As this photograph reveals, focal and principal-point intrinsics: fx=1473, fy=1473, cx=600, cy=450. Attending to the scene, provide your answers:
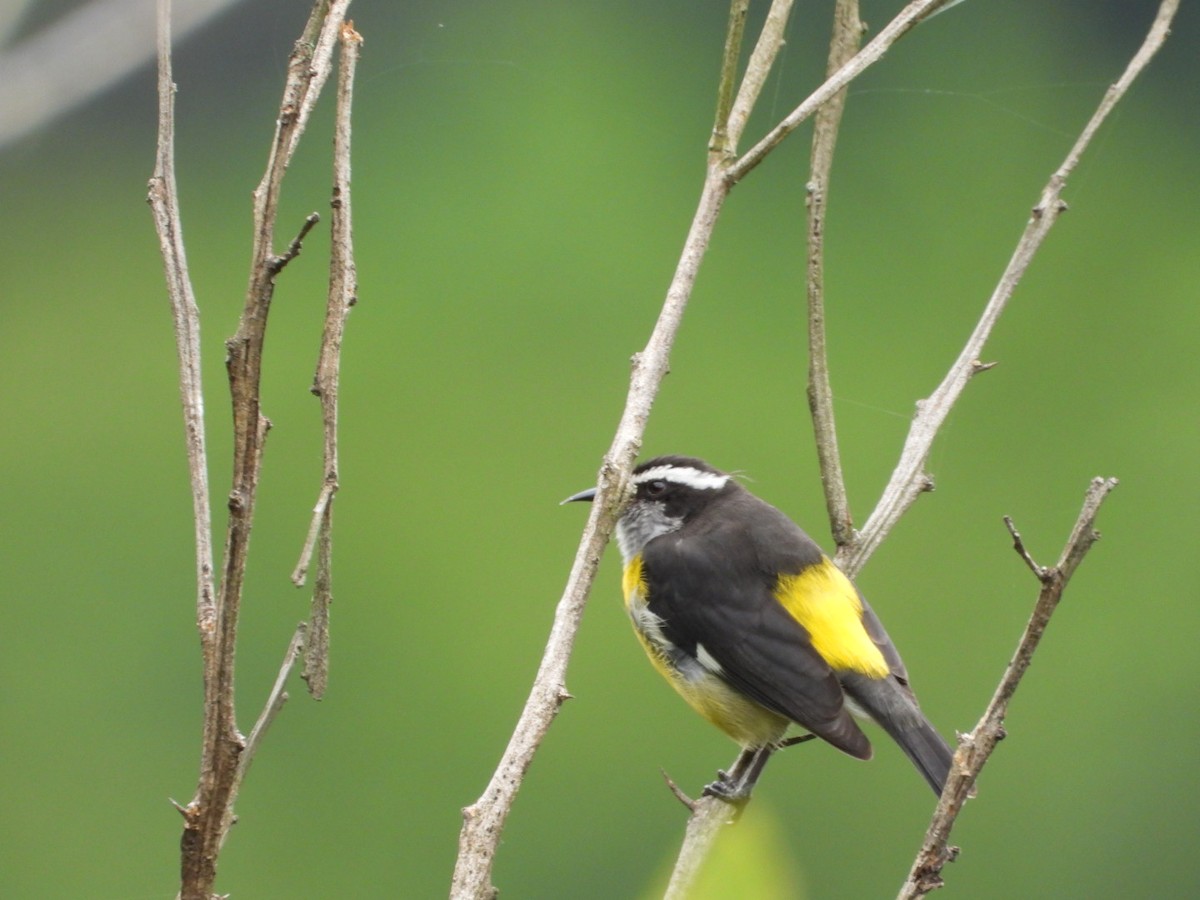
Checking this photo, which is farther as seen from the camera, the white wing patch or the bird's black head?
the bird's black head

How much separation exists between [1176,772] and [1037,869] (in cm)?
157

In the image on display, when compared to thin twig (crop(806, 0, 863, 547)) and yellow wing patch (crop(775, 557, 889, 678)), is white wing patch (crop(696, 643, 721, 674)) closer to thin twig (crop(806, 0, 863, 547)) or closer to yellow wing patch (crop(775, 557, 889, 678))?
yellow wing patch (crop(775, 557, 889, 678))

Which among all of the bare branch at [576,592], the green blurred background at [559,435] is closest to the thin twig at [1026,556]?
the bare branch at [576,592]

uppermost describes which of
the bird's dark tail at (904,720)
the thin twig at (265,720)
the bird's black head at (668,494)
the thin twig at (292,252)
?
the thin twig at (292,252)

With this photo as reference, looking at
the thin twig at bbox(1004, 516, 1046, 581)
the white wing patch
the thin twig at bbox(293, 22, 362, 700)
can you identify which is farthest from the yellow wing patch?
the thin twig at bbox(293, 22, 362, 700)

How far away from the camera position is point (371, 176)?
1302 centimetres

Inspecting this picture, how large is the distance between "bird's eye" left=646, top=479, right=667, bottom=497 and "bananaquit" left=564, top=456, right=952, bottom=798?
103 mm

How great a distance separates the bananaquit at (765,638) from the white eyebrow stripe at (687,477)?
0.07 meters

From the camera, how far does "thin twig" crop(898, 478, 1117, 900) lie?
124 centimetres

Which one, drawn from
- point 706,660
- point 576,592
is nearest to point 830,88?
point 576,592

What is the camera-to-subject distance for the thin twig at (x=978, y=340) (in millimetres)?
2090

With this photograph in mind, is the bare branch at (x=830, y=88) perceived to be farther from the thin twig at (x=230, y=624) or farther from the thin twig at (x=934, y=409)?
the thin twig at (x=230, y=624)

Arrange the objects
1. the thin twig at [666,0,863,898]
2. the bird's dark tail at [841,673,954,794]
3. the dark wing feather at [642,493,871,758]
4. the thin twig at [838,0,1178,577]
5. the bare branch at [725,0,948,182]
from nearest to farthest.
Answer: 1. the bare branch at [725,0,948,182]
2. the thin twig at [666,0,863,898]
3. the thin twig at [838,0,1178,577]
4. the bird's dark tail at [841,673,954,794]
5. the dark wing feather at [642,493,871,758]

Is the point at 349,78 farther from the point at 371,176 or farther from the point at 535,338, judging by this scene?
the point at 371,176
